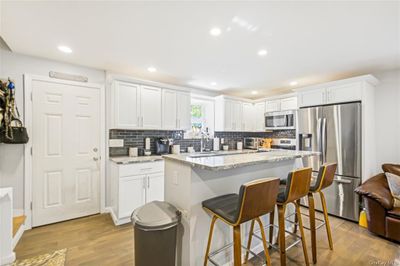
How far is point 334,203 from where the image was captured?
322cm

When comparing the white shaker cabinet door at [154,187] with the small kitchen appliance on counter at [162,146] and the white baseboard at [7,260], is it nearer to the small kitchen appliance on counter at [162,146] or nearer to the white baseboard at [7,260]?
the small kitchen appliance on counter at [162,146]

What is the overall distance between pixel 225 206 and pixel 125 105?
8.39 feet

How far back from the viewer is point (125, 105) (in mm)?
3291

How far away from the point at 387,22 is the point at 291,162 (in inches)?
73.1

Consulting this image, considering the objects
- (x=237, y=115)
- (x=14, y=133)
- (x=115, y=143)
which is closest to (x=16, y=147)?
(x=14, y=133)

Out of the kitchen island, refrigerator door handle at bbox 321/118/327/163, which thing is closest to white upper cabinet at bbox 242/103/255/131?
refrigerator door handle at bbox 321/118/327/163

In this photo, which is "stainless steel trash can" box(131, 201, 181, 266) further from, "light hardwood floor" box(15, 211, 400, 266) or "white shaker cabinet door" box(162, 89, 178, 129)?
"white shaker cabinet door" box(162, 89, 178, 129)

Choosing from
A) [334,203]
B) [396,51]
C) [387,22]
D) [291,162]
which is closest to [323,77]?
[396,51]

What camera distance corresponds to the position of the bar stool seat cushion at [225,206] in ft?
4.63

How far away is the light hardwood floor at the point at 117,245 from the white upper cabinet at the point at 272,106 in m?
2.74

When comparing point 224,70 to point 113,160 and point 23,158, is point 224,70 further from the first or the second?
point 23,158

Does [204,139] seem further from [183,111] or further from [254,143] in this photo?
[254,143]

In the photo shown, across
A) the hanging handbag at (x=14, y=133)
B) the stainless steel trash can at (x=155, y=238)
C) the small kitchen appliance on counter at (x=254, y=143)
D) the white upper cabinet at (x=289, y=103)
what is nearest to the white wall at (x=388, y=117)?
the white upper cabinet at (x=289, y=103)

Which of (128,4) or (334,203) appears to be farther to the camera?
(334,203)
